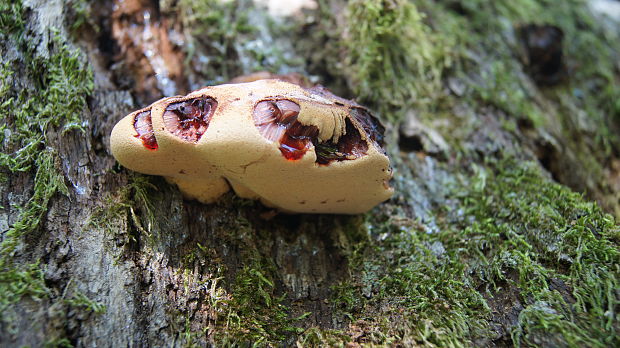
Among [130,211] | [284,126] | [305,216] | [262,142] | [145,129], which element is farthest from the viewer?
[305,216]

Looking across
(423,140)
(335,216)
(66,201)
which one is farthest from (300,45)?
(66,201)

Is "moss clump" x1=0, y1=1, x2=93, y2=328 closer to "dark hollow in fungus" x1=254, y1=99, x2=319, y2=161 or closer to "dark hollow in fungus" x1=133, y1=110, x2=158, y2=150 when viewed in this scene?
"dark hollow in fungus" x1=133, y1=110, x2=158, y2=150

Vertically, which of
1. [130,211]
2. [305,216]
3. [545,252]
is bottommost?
[305,216]

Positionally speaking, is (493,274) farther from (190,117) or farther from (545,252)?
(190,117)

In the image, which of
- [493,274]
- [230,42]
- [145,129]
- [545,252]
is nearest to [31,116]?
[145,129]

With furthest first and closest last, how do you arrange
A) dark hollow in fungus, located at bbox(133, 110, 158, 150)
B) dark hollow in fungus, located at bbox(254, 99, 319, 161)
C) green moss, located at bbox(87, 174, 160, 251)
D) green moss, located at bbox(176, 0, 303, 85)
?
green moss, located at bbox(176, 0, 303, 85)
green moss, located at bbox(87, 174, 160, 251)
dark hollow in fungus, located at bbox(133, 110, 158, 150)
dark hollow in fungus, located at bbox(254, 99, 319, 161)

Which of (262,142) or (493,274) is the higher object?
(262,142)

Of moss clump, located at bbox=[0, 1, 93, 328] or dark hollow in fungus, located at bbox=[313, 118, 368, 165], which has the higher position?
dark hollow in fungus, located at bbox=[313, 118, 368, 165]

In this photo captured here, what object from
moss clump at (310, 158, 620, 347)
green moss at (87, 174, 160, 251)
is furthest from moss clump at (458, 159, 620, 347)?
green moss at (87, 174, 160, 251)
